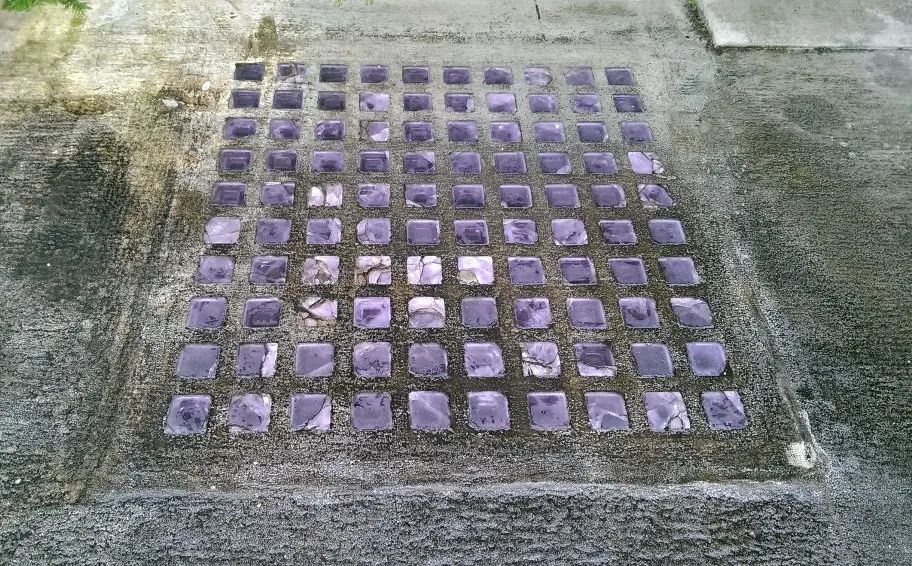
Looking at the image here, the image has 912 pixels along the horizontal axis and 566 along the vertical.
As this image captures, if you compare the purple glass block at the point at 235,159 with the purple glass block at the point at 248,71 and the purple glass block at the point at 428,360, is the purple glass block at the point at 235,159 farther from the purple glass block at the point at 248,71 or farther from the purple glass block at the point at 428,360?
the purple glass block at the point at 428,360

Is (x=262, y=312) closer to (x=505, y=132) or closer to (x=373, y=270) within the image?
(x=373, y=270)

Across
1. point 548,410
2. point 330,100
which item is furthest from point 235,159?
point 548,410

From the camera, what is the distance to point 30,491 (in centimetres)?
240

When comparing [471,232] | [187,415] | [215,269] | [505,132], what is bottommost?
[187,415]

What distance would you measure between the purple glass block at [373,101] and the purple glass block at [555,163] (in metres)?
0.93

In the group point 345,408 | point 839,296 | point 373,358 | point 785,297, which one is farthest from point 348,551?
point 839,296

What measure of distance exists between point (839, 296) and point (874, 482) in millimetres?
897

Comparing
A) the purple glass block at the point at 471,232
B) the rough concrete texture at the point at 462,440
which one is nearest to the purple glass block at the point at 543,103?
the rough concrete texture at the point at 462,440

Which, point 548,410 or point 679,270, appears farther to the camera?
point 679,270

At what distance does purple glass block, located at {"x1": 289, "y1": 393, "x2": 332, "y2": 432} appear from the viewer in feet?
8.48

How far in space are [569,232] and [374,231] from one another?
3.16 feet

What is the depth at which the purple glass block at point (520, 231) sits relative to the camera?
3166 mm

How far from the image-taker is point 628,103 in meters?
3.77

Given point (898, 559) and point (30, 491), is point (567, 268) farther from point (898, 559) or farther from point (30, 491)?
point (30, 491)
